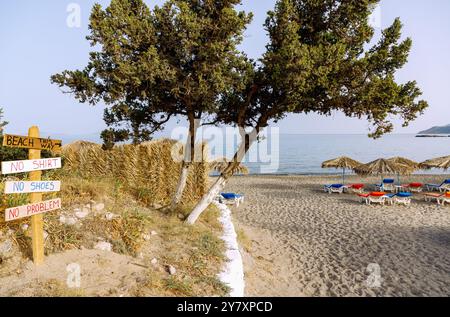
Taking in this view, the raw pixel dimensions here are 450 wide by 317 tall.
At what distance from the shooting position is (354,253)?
9328 mm

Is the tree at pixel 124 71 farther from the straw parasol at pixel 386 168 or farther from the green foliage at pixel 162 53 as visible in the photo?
the straw parasol at pixel 386 168

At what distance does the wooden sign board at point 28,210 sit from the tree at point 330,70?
4.24 m

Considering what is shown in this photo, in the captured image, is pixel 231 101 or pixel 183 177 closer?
pixel 231 101

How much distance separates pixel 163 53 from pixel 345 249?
26.4 feet

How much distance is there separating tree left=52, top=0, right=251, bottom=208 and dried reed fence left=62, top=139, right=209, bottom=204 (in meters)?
4.98

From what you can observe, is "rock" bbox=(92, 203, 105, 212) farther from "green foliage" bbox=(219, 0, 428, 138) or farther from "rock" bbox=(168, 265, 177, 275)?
"green foliage" bbox=(219, 0, 428, 138)

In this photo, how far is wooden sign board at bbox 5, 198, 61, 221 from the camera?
474cm

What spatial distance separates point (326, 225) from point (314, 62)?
25.0 feet

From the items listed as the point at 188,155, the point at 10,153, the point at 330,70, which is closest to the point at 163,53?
the point at 188,155

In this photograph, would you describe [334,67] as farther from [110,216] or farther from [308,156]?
[308,156]

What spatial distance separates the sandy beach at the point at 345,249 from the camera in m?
7.12

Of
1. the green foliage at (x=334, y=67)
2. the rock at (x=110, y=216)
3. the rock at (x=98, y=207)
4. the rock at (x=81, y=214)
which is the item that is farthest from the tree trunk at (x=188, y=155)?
the rock at (x=81, y=214)

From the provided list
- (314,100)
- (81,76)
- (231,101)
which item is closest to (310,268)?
(314,100)

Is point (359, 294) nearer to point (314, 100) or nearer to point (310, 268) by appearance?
point (310, 268)
